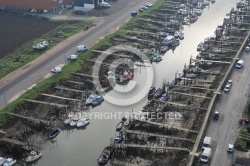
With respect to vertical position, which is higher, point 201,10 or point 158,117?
point 201,10

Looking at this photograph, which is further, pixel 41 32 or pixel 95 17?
pixel 95 17

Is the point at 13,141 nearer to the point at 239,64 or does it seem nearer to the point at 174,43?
the point at 239,64

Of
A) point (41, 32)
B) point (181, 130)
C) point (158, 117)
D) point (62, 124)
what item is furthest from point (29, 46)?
point (181, 130)

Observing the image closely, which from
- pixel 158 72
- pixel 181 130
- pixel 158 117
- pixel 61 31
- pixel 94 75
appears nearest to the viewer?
pixel 181 130

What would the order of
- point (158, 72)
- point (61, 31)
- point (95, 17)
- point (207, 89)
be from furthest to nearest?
1. point (95, 17)
2. point (61, 31)
3. point (158, 72)
4. point (207, 89)

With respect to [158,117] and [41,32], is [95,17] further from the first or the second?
[158,117]

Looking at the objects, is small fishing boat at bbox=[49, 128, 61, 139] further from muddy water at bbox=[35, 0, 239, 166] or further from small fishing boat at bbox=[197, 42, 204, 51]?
small fishing boat at bbox=[197, 42, 204, 51]

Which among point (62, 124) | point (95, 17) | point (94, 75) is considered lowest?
point (62, 124)
